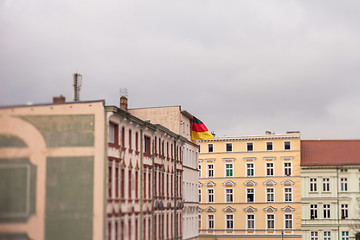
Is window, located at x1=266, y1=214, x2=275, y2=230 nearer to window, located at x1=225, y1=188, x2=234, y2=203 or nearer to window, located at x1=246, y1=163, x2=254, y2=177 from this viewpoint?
window, located at x1=225, y1=188, x2=234, y2=203

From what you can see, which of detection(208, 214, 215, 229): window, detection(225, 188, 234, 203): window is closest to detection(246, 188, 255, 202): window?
detection(225, 188, 234, 203): window

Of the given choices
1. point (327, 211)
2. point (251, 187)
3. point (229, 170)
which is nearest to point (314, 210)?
point (327, 211)

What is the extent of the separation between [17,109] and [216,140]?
59.4 meters

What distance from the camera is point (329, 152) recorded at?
93750mm

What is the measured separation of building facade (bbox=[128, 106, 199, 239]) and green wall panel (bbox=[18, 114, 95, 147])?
2707cm

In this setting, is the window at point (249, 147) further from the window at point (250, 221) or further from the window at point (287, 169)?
the window at point (250, 221)

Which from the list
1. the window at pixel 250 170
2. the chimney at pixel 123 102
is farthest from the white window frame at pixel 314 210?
the chimney at pixel 123 102

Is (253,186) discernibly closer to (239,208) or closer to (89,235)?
(239,208)

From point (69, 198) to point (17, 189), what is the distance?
3.33m

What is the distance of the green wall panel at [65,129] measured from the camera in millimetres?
40375

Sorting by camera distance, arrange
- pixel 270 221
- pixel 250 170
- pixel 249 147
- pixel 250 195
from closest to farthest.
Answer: pixel 270 221
pixel 250 195
pixel 250 170
pixel 249 147

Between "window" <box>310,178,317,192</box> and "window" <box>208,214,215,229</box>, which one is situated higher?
Answer: "window" <box>310,178,317,192</box>

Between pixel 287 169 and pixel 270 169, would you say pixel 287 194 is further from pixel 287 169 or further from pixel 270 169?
pixel 270 169

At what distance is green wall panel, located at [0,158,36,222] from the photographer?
3703 cm
